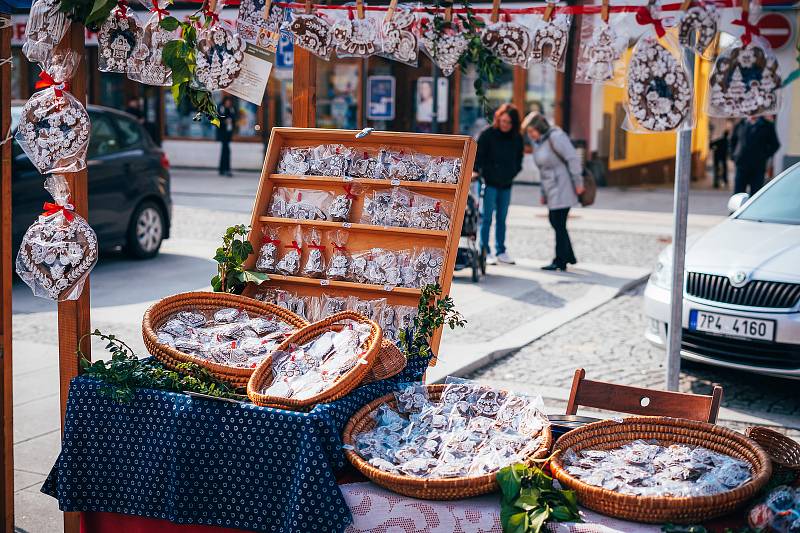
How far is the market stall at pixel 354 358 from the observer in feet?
10.8

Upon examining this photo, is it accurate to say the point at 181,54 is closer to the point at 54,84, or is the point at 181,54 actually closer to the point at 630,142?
the point at 54,84

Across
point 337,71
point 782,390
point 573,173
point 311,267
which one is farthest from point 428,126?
point 311,267

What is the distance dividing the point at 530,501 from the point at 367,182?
2.35m

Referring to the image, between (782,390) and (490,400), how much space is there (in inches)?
164

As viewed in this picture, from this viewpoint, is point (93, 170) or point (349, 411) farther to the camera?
point (93, 170)

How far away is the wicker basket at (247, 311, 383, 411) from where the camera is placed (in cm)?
357

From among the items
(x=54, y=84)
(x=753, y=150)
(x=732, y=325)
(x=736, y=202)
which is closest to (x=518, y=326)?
(x=736, y=202)

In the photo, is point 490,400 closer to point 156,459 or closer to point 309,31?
point 156,459

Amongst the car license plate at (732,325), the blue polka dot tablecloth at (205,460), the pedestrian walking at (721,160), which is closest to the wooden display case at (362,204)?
the blue polka dot tablecloth at (205,460)

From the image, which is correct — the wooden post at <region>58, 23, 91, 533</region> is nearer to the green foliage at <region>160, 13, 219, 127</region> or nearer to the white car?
the green foliage at <region>160, 13, 219, 127</region>

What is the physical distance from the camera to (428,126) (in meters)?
22.3

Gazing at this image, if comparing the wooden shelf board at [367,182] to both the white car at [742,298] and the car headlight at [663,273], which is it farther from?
the car headlight at [663,273]

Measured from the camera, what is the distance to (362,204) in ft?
17.0

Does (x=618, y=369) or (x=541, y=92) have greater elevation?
(x=541, y=92)
